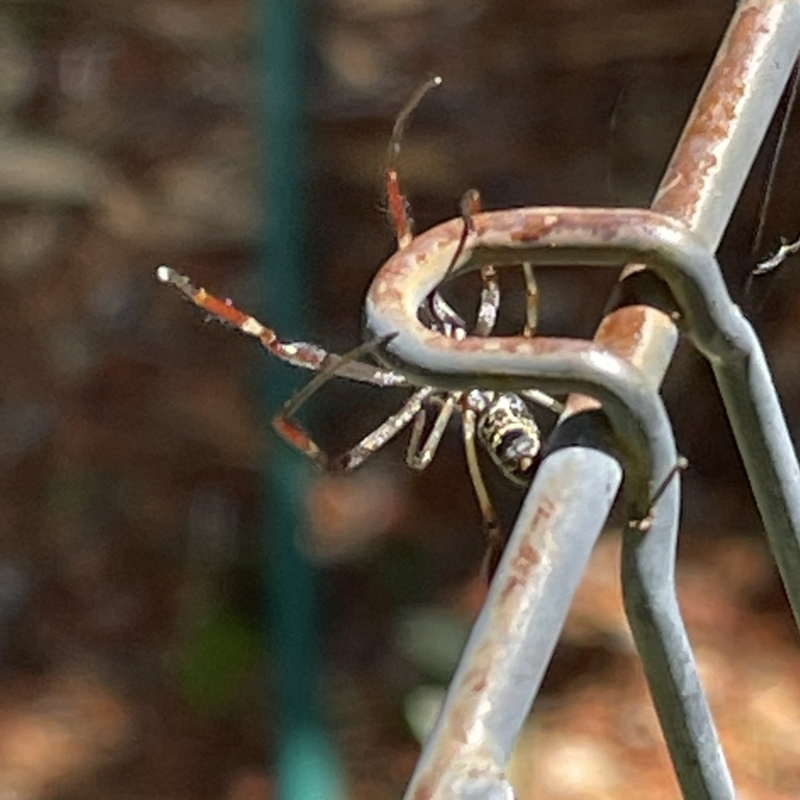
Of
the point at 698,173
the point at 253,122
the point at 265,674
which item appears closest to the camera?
the point at 698,173

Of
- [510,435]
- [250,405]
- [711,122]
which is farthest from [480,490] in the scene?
[250,405]

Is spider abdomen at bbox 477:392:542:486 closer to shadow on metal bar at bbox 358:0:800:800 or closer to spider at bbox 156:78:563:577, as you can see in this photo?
spider at bbox 156:78:563:577

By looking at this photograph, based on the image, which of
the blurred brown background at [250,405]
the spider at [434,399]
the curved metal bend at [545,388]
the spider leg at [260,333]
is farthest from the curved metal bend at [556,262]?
the blurred brown background at [250,405]

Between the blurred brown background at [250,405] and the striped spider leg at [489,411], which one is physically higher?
the blurred brown background at [250,405]

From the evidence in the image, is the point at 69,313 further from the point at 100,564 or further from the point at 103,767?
the point at 103,767

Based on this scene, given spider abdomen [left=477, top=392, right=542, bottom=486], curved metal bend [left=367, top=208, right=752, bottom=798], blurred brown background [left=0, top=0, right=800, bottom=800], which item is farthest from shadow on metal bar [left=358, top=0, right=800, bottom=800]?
blurred brown background [left=0, top=0, right=800, bottom=800]

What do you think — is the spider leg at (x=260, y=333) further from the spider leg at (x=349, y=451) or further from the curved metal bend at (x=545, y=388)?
the curved metal bend at (x=545, y=388)

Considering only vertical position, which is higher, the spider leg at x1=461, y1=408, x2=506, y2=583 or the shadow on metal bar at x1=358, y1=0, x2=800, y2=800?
the spider leg at x1=461, y1=408, x2=506, y2=583

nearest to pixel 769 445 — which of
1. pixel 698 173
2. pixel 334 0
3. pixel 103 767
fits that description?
pixel 698 173
